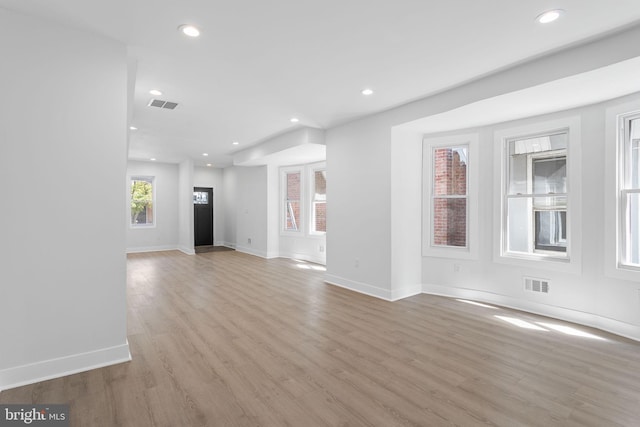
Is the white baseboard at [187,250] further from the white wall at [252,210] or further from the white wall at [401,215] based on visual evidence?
the white wall at [401,215]

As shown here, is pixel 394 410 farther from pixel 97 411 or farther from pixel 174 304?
pixel 174 304

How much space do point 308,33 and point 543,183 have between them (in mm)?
Result: 3397

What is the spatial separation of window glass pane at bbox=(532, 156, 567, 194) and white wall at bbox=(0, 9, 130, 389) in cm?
459

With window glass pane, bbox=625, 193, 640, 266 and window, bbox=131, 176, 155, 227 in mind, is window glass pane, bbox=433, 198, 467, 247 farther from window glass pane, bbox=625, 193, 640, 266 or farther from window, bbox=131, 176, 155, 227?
window, bbox=131, 176, 155, 227

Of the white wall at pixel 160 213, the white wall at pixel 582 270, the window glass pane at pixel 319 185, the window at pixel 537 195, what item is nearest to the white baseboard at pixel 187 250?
the white wall at pixel 160 213

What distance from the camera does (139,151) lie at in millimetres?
7855

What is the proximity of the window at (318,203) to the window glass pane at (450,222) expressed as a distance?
10.3 ft

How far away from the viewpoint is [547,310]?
3.86 m

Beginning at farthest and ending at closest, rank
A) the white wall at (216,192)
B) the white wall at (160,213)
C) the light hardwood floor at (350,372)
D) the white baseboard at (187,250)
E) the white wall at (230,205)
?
1. the white wall at (216,192)
2. the white wall at (230,205)
3. the white wall at (160,213)
4. the white baseboard at (187,250)
5. the light hardwood floor at (350,372)

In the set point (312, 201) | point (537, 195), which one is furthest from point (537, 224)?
point (312, 201)

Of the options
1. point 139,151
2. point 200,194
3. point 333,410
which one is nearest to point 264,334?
point 333,410

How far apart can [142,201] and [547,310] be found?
10.0 meters

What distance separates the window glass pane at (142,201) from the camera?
954 centimetres

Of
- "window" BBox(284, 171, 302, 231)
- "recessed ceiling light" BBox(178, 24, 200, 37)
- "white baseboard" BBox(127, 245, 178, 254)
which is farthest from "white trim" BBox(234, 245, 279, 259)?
"recessed ceiling light" BBox(178, 24, 200, 37)
